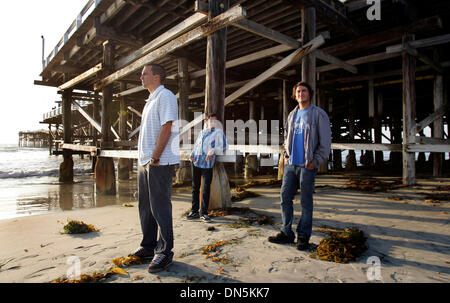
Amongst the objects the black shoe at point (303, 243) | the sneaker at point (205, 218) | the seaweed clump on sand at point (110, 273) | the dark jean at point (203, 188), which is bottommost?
the seaweed clump on sand at point (110, 273)

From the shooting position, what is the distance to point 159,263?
90.0 inches

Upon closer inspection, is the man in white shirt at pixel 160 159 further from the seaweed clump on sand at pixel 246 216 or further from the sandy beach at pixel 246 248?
the seaweed clump on sand at pixel 246 216

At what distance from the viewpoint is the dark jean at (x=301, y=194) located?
274cm

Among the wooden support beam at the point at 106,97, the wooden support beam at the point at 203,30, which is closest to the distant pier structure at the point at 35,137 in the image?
the wooden support beam at the point at 106,97

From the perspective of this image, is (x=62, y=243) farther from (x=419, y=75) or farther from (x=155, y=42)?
(x=419, y=75)

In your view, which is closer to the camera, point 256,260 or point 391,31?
point 256,260

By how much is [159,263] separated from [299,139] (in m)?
1.86

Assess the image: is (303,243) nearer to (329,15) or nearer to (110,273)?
(110,273)

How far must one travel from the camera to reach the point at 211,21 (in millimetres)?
4438

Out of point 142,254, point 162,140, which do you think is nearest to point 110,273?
point 142,254

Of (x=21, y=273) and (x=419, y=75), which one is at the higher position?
(x=419, y=75)

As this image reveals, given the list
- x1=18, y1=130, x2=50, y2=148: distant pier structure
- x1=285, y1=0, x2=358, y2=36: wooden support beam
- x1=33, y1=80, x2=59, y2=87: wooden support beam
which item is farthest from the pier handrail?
x1=18, y1=130, x2=50, y2=148: distant pier structure

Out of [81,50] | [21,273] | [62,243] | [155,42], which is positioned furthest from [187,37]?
[81,50]
